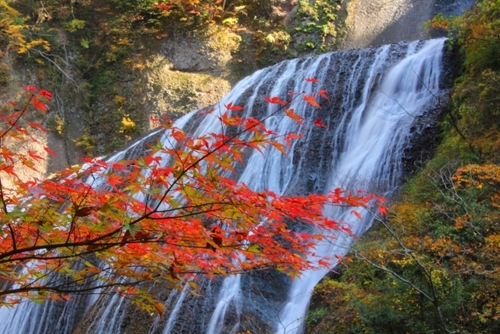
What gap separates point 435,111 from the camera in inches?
321

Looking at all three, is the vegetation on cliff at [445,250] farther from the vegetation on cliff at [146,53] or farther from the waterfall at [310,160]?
the vegetation on cliff at [146,53]

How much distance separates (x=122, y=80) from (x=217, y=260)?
1455 cm

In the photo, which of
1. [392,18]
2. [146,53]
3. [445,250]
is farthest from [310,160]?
[146,53]

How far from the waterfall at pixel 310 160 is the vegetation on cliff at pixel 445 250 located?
0.61 metres

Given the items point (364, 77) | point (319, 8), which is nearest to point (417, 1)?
point (319, 8)

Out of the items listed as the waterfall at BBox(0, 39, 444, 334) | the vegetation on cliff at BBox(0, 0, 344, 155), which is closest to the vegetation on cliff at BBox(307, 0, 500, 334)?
the waterfall at BBox(0, 39, 444, 334)

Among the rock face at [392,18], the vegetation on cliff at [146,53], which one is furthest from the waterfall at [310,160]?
the rock face at [392,18]

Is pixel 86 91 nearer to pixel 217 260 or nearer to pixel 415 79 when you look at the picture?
pixel 415 79

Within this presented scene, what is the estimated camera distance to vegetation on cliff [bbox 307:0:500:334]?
3.85m

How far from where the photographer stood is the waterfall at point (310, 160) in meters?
5.98

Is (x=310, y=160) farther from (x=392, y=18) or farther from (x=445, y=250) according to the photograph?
(x=392, y=18)

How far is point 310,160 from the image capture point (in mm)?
8852

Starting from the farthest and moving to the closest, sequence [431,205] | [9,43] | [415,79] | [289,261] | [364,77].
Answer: [9,43] < [364,77] < [415,79] < [431,205] < [289,261]

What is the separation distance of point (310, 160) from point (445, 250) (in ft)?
14.8
